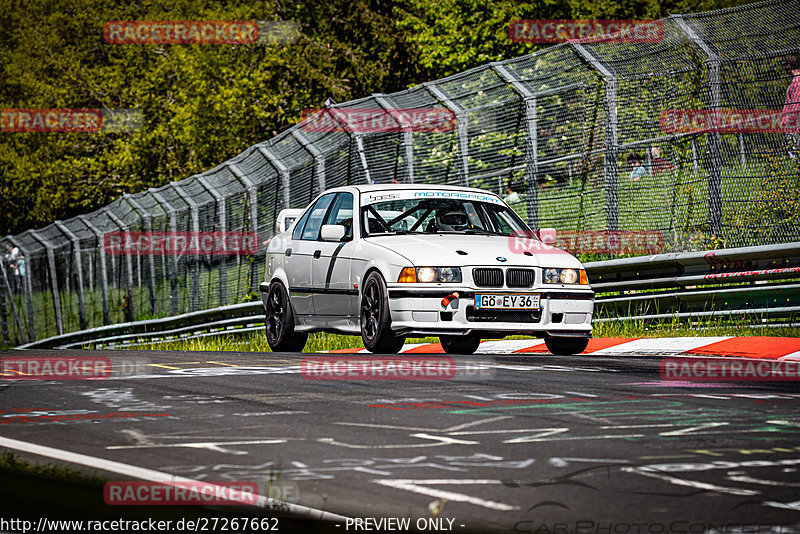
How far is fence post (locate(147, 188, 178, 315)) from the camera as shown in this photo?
79.3ft

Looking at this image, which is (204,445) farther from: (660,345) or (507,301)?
(660,345)

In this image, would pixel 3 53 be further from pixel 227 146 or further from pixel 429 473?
pixel 429 473

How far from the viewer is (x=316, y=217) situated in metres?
13.6

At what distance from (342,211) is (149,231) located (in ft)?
44.9

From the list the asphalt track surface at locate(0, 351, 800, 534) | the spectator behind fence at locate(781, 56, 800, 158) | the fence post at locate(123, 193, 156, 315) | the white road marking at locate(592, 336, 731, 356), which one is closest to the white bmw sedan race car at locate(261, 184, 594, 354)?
the white road marking at locate(592, 336, 731, 356)

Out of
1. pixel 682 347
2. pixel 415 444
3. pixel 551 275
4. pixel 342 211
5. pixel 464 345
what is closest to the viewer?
pixel 415 444

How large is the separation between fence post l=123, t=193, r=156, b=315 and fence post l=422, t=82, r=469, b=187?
34.9 feet

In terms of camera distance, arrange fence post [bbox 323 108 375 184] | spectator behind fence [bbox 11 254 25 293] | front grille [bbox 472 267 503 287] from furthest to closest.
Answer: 1. spectator behind fence [bbox 11 254 25 293]
2. fence post [bbox 323 108 375 184]
3. front grille [bbox 472 267 503 287]

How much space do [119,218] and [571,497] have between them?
2293 cm

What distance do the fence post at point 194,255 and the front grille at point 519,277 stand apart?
12604 millimetres

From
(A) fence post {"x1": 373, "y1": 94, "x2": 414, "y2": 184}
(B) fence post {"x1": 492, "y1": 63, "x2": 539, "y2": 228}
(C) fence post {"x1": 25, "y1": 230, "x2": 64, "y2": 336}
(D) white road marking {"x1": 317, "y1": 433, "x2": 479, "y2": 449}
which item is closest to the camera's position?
(D) white road marking {"x1": 317, "y1": 433, "x2": 479, "y2": 449}

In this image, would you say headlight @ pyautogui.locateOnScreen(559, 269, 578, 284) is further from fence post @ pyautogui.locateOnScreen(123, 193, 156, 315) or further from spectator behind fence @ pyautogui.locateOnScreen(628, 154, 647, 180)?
fence post @ pyautogui.locateOnScreen(123, 193, 156, 315)

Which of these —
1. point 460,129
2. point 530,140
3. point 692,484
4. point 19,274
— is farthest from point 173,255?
point 692,484

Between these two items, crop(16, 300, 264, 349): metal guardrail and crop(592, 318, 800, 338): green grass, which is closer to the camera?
crop(592, 318, 800, 338): green grass
